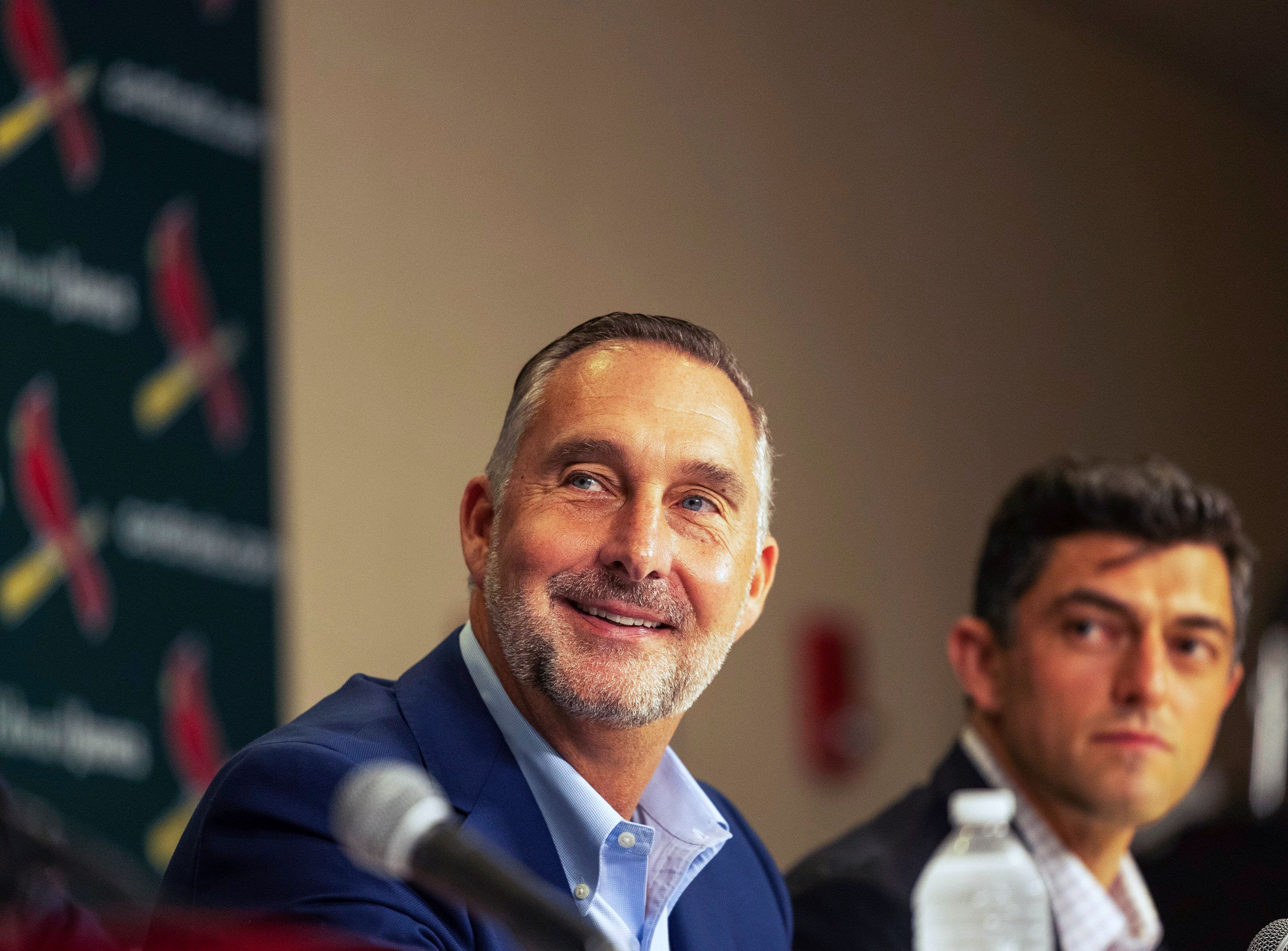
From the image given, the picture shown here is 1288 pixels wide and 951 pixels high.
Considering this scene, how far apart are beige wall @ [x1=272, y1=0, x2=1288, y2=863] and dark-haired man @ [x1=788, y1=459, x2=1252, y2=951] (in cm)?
206

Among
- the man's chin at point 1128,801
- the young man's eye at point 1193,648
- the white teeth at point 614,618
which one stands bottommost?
the man's chin at point 1128,801

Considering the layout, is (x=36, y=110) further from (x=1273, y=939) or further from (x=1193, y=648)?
(x=1273, y=939)

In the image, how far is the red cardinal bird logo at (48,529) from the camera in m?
3.43

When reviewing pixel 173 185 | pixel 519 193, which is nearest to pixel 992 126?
pixel 519 193

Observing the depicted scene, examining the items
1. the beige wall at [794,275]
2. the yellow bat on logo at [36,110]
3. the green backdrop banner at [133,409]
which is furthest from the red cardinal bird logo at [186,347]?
the yellow bat on logo at [36,110]

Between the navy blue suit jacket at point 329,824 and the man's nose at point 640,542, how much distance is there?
207 millimetres

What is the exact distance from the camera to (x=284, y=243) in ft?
13.3

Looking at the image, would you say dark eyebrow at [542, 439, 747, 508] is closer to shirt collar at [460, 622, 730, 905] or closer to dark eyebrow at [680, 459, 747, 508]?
dark eyebrow at [680, 459, 747, 508]

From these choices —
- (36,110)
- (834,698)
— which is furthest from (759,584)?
(834,698)

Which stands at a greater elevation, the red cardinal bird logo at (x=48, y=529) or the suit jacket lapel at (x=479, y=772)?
the red cardinal bird logo at (x=48, y=529)

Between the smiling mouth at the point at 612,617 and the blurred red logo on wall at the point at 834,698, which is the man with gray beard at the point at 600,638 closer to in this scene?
the smiling mouth at the point at 612,617

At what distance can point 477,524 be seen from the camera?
5.95ft

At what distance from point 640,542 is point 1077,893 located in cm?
105

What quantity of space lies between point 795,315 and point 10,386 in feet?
9.60
